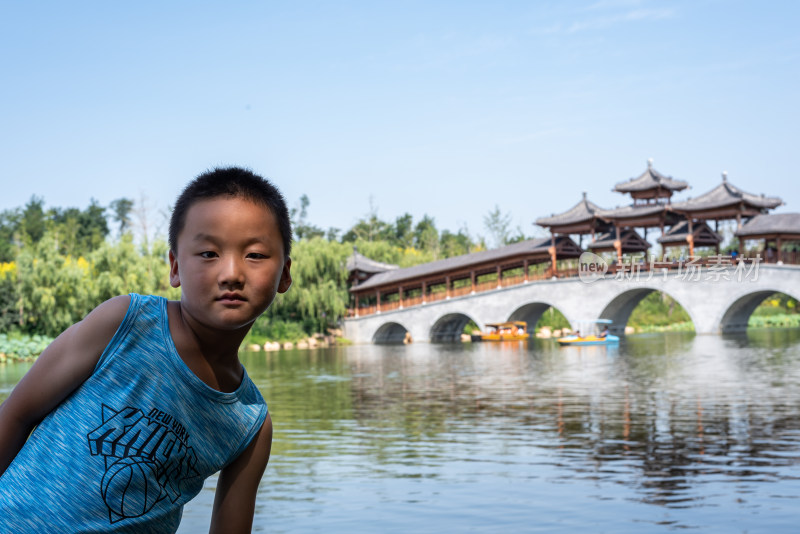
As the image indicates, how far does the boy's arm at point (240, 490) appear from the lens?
1.34 metres

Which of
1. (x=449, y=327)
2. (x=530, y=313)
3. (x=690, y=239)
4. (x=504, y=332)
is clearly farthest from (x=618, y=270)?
(x=449, y=327)

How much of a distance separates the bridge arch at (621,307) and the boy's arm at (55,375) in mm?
33073

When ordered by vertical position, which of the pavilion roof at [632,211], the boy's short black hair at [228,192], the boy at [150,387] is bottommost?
the boy at [150,387]

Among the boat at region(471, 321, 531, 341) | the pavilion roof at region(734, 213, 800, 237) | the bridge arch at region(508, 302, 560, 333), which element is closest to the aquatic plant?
the boat at region(471, 321, 531, 341)

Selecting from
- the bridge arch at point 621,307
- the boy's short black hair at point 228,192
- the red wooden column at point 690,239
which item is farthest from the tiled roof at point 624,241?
the boy's short black hair at point 228,192

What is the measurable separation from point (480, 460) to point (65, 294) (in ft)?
81.1

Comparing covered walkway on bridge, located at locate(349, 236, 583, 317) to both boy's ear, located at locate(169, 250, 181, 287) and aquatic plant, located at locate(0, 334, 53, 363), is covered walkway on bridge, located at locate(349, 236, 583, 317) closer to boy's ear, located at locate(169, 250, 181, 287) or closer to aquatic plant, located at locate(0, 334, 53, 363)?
aquatic plant, located at locate(0, 334, 53, 363)

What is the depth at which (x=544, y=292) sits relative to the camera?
34.6 meters

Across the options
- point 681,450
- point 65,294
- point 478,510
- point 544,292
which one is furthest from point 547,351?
point 478,510

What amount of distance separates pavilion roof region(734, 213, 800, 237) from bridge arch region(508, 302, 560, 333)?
8.38 m

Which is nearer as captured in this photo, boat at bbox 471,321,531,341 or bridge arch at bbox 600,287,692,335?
bridge arch at bbox 600,287,692,335

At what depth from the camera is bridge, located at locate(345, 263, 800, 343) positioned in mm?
29953

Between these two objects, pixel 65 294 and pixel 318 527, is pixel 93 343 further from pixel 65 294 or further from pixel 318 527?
pixel 65 294

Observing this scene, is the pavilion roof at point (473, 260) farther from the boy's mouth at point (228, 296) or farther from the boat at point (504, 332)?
the boy's mouth at point (228, 296)
